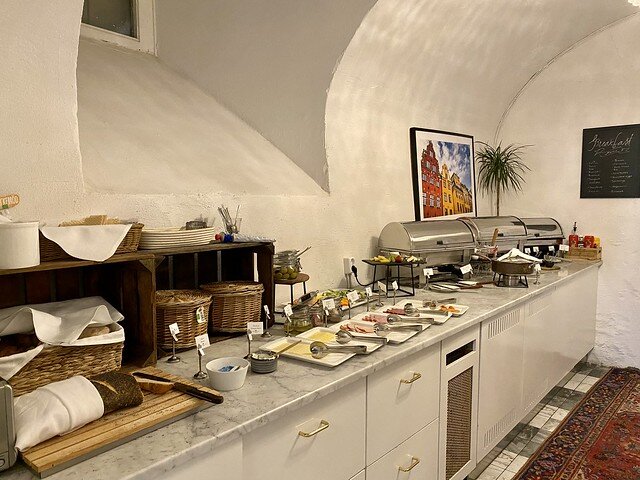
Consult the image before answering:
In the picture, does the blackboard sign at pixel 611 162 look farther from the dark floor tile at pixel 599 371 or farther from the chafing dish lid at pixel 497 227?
the dark floor tile at pixel 599 371

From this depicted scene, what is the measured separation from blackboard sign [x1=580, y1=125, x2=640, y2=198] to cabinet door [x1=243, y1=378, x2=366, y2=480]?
3.43m

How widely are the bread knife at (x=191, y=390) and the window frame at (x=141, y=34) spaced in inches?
74.6

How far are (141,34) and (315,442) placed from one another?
2332mm

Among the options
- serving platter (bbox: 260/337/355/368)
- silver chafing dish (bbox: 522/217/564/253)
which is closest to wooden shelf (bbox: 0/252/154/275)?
serving platter (bbox: 260/337/355/368)

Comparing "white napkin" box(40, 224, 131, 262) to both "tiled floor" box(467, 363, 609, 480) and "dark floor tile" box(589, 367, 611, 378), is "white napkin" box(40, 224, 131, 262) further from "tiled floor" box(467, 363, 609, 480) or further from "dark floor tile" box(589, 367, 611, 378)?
"dark floor tile" box(589, 367, 611, 378)

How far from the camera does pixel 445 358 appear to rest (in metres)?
2.20

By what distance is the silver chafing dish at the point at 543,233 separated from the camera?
156 inches

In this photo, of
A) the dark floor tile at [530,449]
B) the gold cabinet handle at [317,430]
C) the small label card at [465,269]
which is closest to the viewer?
the gold cabinet handle at [317,430]

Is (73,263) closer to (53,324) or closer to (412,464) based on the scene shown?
(53,324)

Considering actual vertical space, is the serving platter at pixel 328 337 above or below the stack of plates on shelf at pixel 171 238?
below

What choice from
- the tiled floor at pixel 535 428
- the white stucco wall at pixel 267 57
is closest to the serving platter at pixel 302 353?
the white stucco wall at pixel 267 57

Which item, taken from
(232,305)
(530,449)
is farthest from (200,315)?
(530,449)

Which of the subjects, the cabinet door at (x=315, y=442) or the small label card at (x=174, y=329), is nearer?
the cabinet door at (x=315, y=442)

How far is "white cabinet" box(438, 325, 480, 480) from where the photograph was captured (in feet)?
7.27
